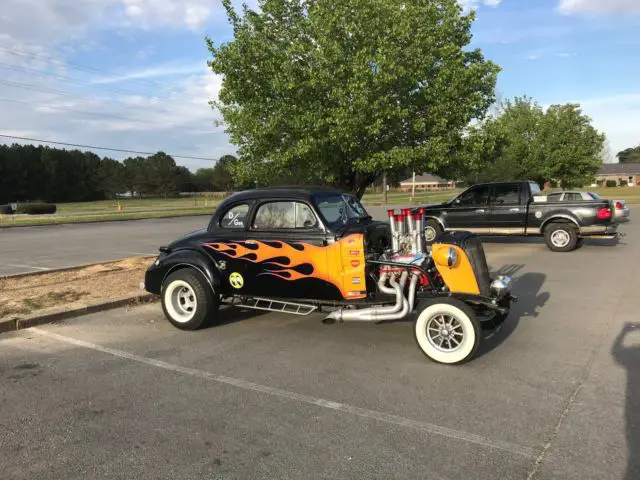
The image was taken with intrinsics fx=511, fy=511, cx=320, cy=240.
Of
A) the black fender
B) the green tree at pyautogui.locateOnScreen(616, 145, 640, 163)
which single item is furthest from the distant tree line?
the green tree at pyautogui.locateOnScreen(616, 145, 640, 163)

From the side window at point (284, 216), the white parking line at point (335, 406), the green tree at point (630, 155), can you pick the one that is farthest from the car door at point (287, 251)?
the green tree at point (630, 155)

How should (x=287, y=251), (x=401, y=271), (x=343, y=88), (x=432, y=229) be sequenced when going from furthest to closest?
(x=432, y=229)
(x=343, y=88)
(x=287, y=251)
(x=401, y=271)

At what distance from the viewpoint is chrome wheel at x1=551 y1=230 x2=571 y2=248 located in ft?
46.1

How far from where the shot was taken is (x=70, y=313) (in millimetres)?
7012

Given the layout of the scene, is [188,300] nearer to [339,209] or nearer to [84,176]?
[339,209]

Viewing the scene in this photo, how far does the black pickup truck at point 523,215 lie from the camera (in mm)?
13789

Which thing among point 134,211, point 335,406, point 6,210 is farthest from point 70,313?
point 6,210

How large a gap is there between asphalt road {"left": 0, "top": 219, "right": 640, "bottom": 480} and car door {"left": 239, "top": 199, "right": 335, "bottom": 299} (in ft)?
1.95

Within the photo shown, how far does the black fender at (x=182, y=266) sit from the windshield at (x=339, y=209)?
1.53 meters

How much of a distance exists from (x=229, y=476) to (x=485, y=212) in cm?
1328

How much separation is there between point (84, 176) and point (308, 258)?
97.7 metres

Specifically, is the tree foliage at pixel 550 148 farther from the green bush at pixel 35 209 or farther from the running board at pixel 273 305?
the green bush at pixel 35 209

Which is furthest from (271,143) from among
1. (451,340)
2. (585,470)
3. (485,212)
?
(585,470)

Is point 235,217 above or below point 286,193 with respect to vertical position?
below
